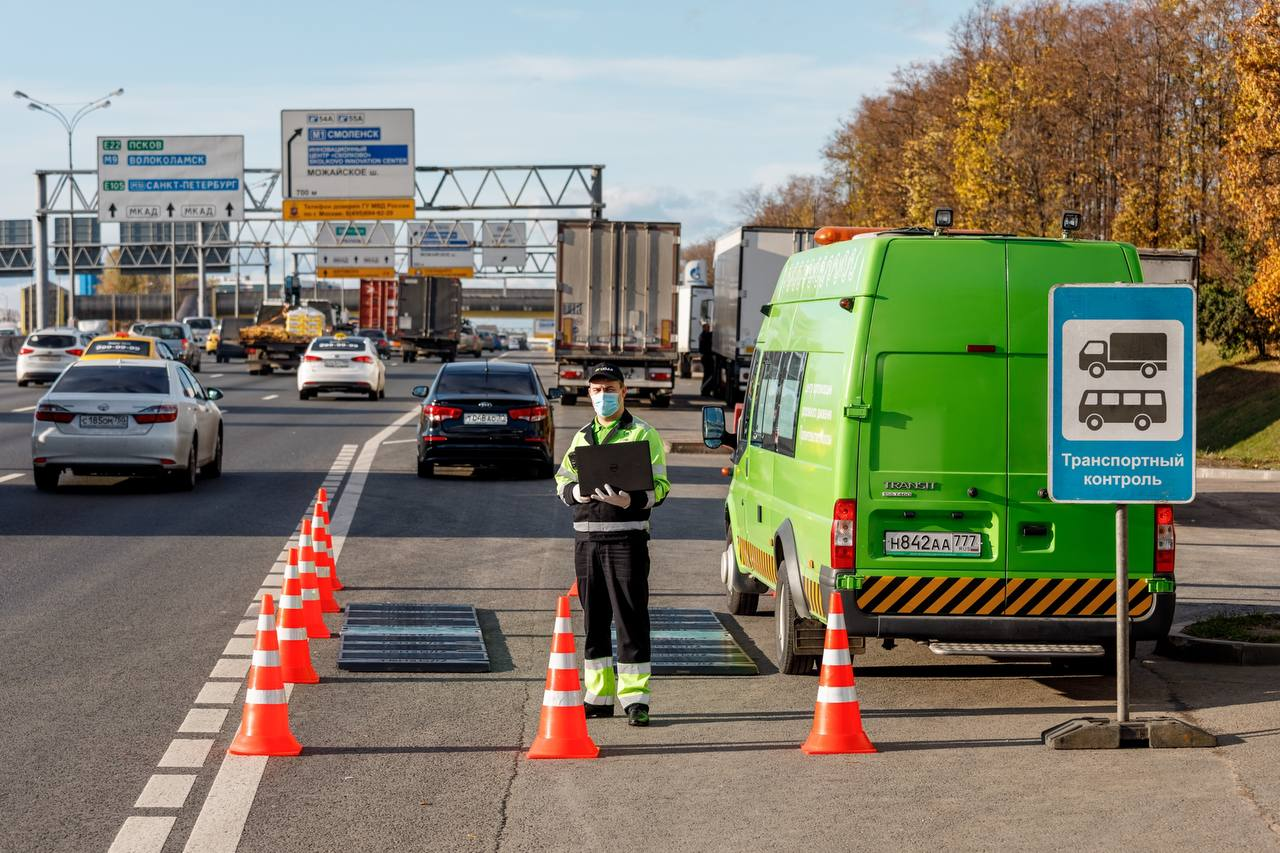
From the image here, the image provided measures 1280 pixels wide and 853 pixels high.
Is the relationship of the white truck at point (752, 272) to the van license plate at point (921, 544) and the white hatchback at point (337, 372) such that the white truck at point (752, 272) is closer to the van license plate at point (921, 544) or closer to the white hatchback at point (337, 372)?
the white hatchback at point (337, 372)

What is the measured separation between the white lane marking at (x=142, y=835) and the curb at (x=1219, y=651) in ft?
20.1

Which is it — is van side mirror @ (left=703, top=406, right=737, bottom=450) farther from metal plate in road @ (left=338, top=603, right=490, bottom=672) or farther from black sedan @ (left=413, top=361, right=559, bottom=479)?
black sedan @ (left=413, top=361, right=559, bottom=479)

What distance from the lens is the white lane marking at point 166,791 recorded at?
6992 millimetres

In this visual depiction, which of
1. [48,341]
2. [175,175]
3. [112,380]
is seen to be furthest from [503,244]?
[112,380]

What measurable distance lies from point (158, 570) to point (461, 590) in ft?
8.33

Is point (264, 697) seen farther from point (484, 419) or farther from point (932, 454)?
point (484, 419)

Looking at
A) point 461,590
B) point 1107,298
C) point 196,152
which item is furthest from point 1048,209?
point 1107,298

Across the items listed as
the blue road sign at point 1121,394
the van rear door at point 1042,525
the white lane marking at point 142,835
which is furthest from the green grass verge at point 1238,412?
the white lane marking at point 142,835

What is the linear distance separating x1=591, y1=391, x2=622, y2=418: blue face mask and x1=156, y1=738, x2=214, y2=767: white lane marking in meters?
2.40

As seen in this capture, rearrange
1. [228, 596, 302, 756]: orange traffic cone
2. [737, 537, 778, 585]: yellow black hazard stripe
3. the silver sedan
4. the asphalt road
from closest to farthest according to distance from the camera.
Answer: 1. the asphalt road
2. [228, 596, 302, 756]: orange traffic cone
3. [737, 537, 778, 585]: yellow black hazard stripe
4. the silver sedan

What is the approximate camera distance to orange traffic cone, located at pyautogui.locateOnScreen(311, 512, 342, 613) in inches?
481

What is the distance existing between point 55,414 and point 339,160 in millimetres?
37953

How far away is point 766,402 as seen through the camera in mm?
11289

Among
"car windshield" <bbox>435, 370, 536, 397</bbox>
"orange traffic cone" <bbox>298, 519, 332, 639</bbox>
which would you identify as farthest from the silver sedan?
"orange traffic cone" <bbox>298, 519, 332, 639</bbox>
